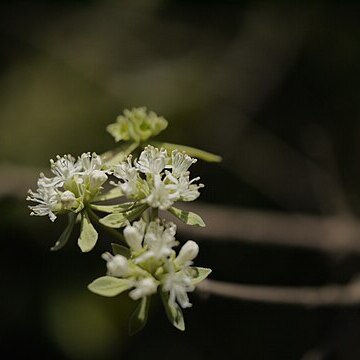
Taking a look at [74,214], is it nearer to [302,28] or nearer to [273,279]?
[273,279]

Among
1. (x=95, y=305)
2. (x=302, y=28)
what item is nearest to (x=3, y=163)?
(x=95, y=305)

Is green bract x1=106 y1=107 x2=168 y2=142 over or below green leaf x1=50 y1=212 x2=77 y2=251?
over

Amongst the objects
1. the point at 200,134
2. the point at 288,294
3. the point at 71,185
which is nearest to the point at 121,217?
the point at 71,185

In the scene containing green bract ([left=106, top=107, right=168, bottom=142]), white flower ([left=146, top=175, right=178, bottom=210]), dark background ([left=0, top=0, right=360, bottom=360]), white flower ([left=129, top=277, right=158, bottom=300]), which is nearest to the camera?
white flower ([left=129, top=277, right=158, bottom=300])

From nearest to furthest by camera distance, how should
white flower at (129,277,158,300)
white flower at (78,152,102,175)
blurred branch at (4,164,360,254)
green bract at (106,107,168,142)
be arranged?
1. white flower at (129,277,158,300)
2. white flower at (78,152,102,175)
3. green bract at (106,107,168,142)
4. blurred branch at (4,164,360,254)

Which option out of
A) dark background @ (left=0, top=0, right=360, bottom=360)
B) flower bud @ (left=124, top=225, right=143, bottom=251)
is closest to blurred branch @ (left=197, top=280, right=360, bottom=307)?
dark background @ (left=0, top=0, right=360, bottom=360)

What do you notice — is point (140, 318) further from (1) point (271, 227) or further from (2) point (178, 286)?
(1) point (271, 227)

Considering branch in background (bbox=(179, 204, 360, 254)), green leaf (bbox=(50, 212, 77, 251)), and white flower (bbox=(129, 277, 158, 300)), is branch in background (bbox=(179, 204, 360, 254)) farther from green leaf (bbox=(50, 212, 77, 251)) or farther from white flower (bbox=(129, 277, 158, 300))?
white flower (bbox=(129, 277, 158, 300))

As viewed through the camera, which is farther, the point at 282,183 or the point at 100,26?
the point at 100,26
